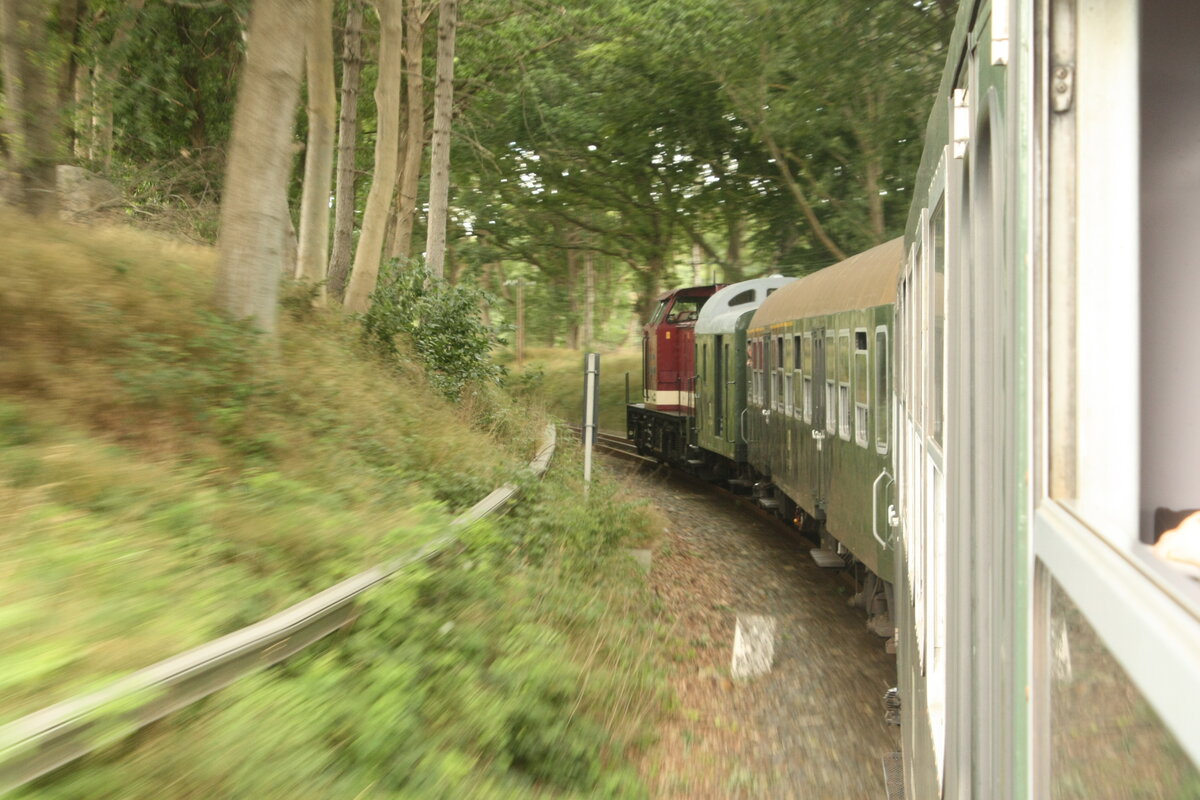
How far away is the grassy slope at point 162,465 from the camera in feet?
12.7

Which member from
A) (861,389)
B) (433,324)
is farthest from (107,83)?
(861,389)

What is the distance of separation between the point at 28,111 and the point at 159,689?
8.06m

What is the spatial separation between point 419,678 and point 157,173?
11146mm

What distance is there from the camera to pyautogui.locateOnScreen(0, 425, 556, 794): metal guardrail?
2.60 m

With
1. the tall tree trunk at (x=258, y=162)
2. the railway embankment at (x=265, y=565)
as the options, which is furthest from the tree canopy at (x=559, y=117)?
the railway embankment at (x=265, y=565)

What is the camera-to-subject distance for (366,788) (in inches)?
155

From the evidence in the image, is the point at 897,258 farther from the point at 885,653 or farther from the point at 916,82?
the point at 916,82

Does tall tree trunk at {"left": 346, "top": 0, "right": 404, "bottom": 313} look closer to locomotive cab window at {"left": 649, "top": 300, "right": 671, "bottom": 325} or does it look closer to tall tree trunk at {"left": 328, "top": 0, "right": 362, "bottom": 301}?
tall tree trunk at {"left": 328, "top": 0, "right": 362, "bottom": 301}

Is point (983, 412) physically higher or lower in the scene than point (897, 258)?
lower

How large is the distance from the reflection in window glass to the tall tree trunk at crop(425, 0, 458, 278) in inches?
569

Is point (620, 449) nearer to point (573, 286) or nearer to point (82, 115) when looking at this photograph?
point (82, 115)

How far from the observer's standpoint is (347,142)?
53.6ft

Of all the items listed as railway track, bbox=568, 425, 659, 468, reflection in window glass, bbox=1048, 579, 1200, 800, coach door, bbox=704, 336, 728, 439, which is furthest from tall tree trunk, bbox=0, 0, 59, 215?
railway track, bbox=568, 425, 659, 468

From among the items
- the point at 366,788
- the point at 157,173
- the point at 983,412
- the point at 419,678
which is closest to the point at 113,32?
the point at 157,173
